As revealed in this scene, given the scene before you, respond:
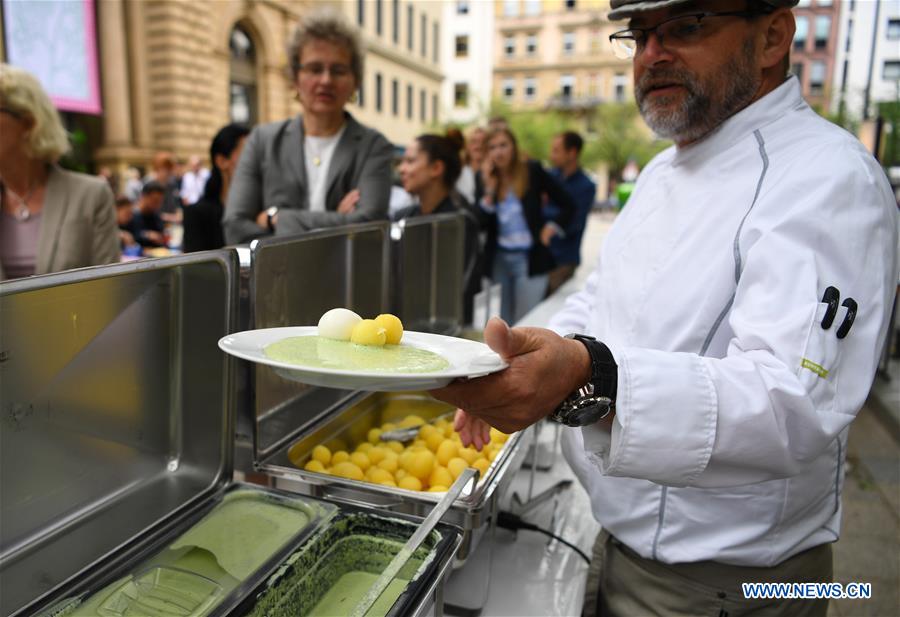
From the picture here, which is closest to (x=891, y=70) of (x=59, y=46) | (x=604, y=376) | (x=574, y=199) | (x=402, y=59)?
(x=574, y=199)

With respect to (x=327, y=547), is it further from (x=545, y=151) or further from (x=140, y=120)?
(x=545, y=151)

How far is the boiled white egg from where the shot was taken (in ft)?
3.09

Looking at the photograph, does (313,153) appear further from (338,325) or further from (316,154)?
(338,325)

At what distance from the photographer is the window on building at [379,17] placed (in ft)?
83.5

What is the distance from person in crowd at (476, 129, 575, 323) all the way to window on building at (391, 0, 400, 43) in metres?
25.0

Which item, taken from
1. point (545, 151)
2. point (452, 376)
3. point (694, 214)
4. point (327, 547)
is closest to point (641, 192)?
point (694, 214)

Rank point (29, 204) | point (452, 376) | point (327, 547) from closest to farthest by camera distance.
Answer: point (452, 376)
point (327, 547)
point (29, 204)

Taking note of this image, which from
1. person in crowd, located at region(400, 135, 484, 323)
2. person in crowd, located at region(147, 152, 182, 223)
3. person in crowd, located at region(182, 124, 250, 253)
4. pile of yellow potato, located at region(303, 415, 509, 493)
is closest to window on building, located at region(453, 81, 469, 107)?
person in crowd, located at region(147, 152, 182, 223)

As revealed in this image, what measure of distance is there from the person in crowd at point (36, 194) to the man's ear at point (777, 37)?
215 centimetres

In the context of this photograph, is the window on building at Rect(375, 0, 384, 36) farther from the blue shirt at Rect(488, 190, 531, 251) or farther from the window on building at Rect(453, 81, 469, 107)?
the blue shirt at Rect(488, 190, 531, 251)

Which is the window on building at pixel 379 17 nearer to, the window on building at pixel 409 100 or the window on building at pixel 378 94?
the window on building at pixel 378 94

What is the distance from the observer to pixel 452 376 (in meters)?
0.75

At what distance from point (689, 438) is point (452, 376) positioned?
1.17 ft

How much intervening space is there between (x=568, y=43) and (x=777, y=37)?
144ft
